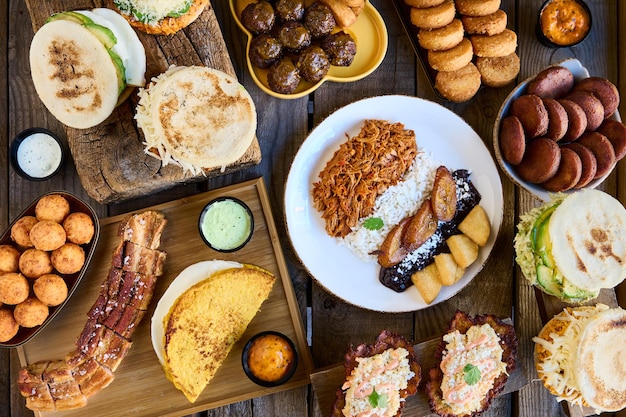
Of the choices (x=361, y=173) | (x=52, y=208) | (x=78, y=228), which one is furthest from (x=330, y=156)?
(x=52, y=208)

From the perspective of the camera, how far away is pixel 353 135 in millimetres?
3281

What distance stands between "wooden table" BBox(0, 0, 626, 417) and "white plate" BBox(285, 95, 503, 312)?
0.17 m

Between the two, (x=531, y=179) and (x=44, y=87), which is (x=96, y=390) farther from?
(x=531, y=179)

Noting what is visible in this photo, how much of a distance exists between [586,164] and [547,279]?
0.62m

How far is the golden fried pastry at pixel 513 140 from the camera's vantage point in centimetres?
300

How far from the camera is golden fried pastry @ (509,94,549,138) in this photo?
297cm

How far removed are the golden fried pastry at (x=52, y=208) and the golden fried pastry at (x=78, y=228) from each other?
39 millimetres

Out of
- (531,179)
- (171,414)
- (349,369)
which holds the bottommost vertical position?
(171,414)

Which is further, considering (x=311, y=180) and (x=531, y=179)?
(x=311, y=180)

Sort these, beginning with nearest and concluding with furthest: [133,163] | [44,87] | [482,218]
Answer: [44,87] → [133,163] → [482,218]

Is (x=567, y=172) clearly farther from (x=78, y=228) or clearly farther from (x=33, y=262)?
(x=33, y=262)

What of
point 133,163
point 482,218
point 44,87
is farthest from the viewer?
point 482,218

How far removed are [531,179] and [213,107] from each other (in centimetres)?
168

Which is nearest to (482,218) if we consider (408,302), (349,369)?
(408,302)
